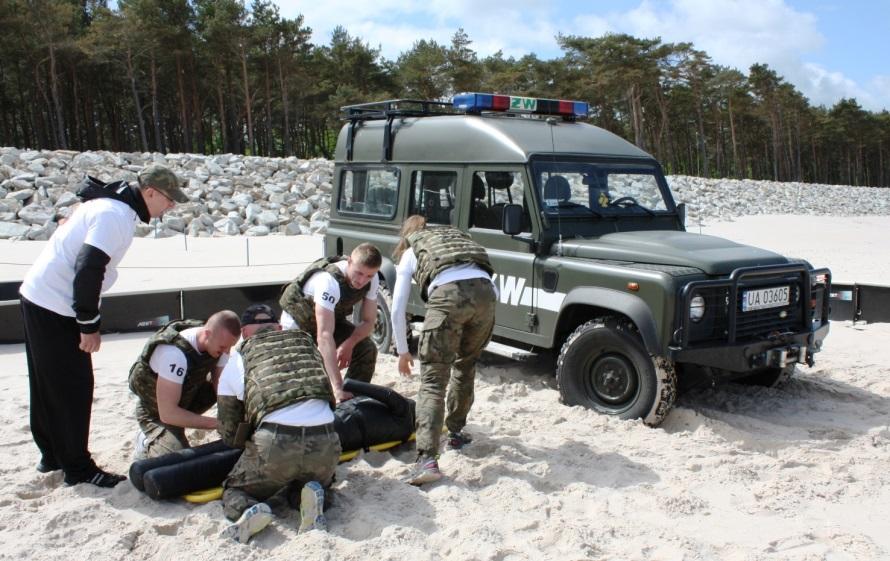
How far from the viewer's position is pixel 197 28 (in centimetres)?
3816

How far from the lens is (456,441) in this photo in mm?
4668

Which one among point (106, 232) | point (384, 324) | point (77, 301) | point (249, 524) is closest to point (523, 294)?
point (384, 324)

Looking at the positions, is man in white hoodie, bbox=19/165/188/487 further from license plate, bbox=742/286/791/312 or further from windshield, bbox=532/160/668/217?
license plate, bbox=742/286/791/312

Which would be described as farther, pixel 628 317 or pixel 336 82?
pixel 336 82

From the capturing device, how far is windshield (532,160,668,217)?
5832 mm

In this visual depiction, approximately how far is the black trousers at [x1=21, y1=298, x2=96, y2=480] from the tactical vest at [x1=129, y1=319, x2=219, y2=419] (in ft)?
0.87

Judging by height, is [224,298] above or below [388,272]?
below

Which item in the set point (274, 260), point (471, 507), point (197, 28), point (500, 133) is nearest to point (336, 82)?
point (197, 28)

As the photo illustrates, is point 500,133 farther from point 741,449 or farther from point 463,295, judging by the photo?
point 741,449

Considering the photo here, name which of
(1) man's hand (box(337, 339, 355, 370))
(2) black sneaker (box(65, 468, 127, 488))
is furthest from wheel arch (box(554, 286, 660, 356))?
(2) black sneaker (box(65, 468, 127, 488))

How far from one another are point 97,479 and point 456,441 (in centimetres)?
203

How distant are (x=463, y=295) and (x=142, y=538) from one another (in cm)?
206

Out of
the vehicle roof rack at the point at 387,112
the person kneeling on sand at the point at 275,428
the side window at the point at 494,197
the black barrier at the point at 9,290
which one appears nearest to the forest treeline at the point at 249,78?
the black barrier at the point at 9,290

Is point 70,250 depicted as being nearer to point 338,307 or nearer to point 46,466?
point 46,466
